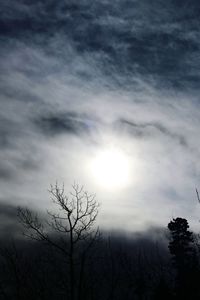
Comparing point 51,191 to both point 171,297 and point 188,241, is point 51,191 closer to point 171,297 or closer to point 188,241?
point 171,297

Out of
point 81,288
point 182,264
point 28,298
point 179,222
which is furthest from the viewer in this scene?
point 179,222

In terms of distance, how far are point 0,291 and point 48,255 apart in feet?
→ 30.9

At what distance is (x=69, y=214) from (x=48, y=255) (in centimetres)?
269

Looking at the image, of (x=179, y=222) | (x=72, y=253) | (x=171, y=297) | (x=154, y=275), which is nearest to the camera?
(x=72, y=253)

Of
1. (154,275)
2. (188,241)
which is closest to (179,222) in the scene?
(188,241)

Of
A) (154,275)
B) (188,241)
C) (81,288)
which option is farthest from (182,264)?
(154,275)

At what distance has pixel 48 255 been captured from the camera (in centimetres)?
1623

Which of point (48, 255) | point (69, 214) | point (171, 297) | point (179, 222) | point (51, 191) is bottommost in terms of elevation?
point (171, 297)

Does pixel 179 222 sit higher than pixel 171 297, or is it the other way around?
pixel 179 222

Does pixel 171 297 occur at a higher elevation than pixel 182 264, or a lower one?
lower

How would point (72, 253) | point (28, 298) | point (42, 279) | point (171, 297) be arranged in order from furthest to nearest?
point (171, 297) → point (72, 253) → point (42, 279) → point (28, 298)

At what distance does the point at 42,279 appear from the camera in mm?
9047

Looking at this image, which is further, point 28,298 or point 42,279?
point 42,279

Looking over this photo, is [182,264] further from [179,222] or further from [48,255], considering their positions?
[48,255]
